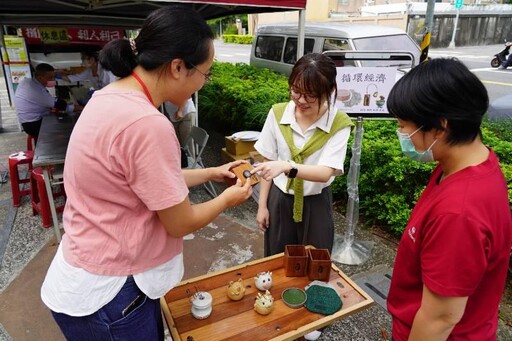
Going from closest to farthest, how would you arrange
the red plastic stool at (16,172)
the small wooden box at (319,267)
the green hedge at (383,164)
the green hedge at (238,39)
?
the small wooden box at (319,267) → the green hedge at (383,164) → the red plastic stool at (16,172) → the green hedge at (238,39)

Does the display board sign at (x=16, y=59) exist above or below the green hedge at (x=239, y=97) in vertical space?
above

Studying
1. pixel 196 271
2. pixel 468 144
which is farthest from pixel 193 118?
pixel 468 144

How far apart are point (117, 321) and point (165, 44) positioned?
36.8 inches

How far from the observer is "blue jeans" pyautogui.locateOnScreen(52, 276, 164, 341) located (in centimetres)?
120

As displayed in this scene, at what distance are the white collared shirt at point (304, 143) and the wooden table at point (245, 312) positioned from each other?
0.55 meters

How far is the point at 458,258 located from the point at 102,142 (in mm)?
1046

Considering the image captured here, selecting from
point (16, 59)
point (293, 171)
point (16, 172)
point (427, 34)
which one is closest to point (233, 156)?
point (16, 172)

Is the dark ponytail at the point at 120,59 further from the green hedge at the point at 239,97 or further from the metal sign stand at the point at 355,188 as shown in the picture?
the green hedge at the point at 239,97

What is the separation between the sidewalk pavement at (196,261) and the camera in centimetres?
252

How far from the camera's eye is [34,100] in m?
5.14

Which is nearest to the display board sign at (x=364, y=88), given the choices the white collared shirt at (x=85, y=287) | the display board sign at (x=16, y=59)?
the white collared shirt at (x=85, y=287)

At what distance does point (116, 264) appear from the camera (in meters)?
1.16

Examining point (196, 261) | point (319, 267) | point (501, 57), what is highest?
point (501, 57)

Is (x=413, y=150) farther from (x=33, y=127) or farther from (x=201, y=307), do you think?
(x=33, y=127)
